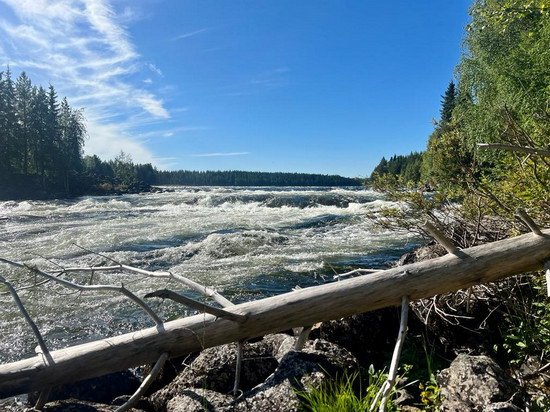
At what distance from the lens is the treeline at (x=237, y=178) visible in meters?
119

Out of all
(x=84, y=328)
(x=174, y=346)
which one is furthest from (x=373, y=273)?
(x=84, y=328)

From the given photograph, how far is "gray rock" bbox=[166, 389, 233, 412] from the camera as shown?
278 centimetres

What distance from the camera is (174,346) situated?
10.2 feet

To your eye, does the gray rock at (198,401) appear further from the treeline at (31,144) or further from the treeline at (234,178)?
the treeline at (234,178)

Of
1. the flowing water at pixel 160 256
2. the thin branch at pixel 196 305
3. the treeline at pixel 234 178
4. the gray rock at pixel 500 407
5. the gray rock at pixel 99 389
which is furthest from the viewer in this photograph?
the treeline at pixel 234 178

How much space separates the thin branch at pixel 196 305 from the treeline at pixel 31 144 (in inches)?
1996

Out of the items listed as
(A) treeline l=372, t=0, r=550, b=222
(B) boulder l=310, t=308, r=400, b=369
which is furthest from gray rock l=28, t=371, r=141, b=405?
(A) treeline l=372, t=0, r=550, b=222

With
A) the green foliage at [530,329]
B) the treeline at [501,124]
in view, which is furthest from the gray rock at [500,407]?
the treeline at [501,124]

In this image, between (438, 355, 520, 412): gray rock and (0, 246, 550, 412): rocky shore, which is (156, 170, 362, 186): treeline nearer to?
(0, 246, 550, 412): rocky shore

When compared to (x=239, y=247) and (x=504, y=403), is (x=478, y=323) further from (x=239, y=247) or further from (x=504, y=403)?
(x=239, y=247)

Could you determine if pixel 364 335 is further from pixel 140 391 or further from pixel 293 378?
pixel 140 391

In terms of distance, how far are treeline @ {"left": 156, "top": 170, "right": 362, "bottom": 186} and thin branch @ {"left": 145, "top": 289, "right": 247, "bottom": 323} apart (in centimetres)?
11473

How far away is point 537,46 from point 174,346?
509 inches

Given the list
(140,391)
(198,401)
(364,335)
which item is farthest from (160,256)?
(140,391)
